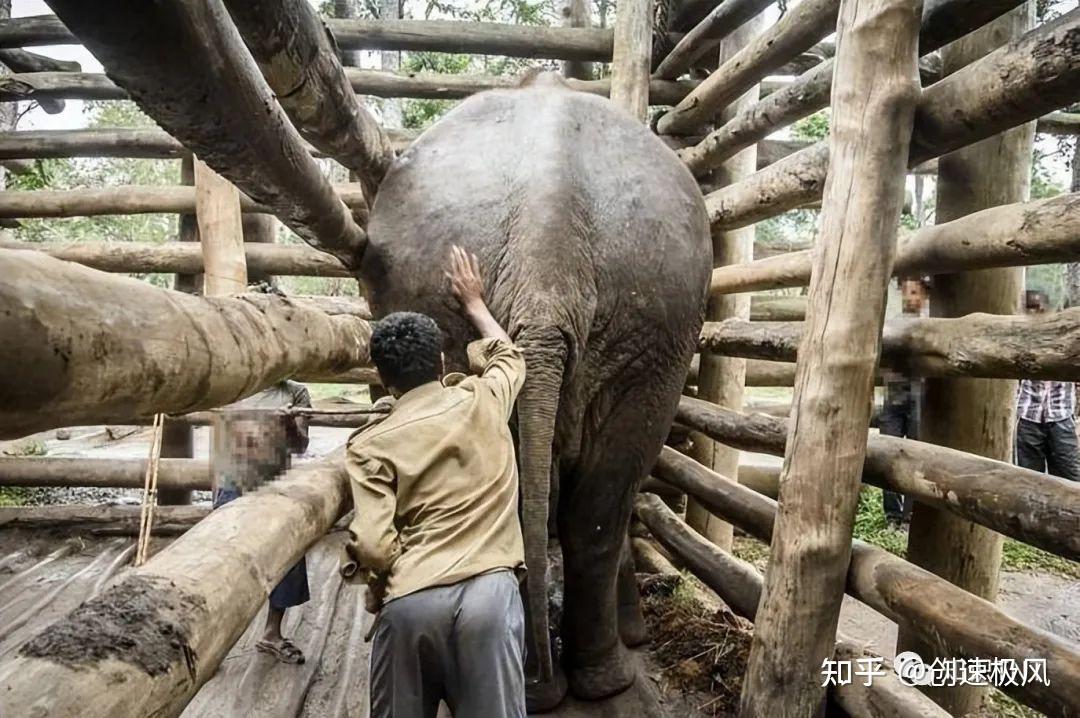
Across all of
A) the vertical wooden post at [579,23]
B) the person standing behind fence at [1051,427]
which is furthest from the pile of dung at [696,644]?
the vertical wooden post at [579,23]

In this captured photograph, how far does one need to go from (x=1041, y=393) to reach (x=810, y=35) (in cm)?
331

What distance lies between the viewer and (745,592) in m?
2.99

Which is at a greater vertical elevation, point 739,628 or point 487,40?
point 487,40

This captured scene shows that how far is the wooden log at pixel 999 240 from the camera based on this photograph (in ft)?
5.77

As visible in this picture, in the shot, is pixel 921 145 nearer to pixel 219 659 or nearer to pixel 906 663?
pixel 906 663

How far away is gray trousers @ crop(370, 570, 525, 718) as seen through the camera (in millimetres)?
1850

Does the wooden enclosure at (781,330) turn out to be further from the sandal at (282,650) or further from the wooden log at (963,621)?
the sandal at (282,650)

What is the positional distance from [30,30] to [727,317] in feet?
16.6

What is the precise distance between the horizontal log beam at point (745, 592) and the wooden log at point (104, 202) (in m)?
3.02

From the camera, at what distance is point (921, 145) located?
2.16m

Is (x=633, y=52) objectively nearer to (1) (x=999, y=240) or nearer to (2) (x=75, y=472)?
(1) (x=999, y=240)

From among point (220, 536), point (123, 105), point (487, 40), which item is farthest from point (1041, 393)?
point (123, 105)

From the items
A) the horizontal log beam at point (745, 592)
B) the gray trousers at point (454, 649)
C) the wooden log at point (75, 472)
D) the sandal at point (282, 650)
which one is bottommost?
the sandal at point (282, 650)

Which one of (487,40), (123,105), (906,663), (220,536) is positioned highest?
(123,105)
